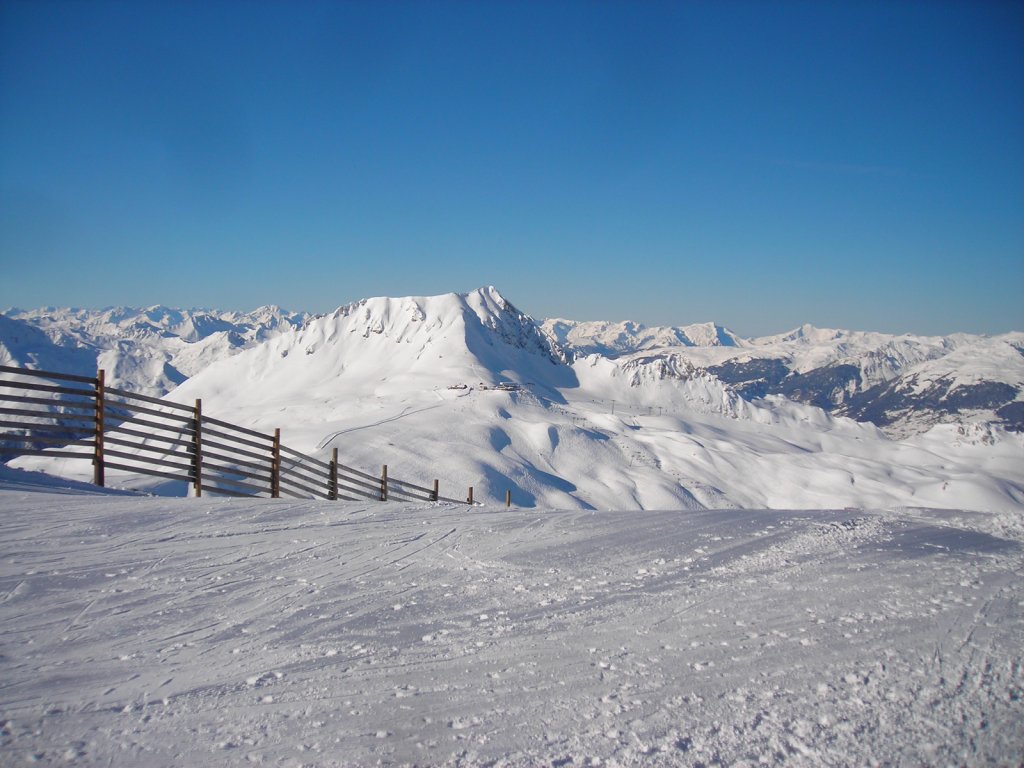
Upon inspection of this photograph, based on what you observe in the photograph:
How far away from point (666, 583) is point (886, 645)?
1.87 metres

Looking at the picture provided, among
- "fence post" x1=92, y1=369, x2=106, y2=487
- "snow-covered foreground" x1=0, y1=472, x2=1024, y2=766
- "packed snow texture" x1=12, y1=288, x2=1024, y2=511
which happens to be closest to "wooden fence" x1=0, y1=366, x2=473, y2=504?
"fence post" x1=92, y1=369, x2=106, y2=487

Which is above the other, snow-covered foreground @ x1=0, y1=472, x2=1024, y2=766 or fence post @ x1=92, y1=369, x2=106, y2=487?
fence post @ x1=92, y1=369, x2=106, y2=487

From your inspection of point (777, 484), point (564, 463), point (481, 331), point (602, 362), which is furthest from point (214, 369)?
point (777, 484)

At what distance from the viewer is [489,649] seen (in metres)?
4.32

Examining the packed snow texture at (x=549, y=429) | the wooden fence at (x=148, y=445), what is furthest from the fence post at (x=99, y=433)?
the packed snow texture at (x=549, y=429)

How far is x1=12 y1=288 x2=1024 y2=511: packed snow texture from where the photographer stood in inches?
2638

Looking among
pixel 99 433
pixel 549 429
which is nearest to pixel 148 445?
pixel 99 433

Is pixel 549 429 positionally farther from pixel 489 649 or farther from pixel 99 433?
pixel 489 649

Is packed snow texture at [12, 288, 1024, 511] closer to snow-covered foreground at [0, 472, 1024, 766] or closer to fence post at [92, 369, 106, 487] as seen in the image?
fence post at [92, 369, 106, 487]

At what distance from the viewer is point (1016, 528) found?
887cm

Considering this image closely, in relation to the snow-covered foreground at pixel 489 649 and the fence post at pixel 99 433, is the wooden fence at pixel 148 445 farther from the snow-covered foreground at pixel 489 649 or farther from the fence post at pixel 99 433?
the snow-covered foreground at pixel 489 649

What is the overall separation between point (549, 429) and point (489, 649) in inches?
3205

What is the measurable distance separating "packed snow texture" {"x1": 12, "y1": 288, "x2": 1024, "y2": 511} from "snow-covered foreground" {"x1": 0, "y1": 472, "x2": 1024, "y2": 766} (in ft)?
73.6

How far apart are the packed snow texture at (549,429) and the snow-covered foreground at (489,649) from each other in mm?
22446
